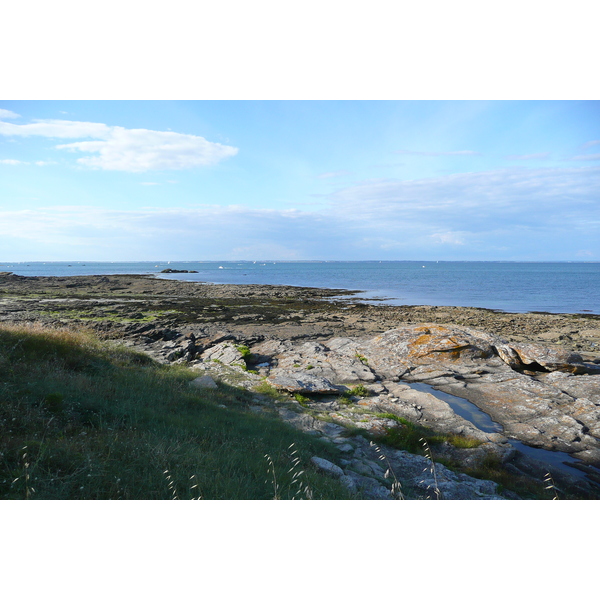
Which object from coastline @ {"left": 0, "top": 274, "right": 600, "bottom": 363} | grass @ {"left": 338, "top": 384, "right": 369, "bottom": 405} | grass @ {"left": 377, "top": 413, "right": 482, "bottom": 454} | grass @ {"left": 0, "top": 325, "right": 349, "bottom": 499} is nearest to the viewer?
grass @ {"left": 0, "top": 325, "right": 349, "bottom": 499}

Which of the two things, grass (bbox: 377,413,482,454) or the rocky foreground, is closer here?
the rocky foreground

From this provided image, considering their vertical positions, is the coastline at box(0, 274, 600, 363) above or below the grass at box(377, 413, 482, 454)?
above

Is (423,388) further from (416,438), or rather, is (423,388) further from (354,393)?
(416,438)

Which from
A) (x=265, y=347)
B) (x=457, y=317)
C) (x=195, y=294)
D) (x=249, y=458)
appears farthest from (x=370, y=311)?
(x=249, y=458)

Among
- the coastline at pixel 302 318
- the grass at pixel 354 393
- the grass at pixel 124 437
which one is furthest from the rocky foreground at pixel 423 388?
the grass at pixel 124 437

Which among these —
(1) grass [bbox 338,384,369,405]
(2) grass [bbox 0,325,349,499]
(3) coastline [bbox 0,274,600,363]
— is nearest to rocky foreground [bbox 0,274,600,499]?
(1) grass [bbox 338,384,369,405]

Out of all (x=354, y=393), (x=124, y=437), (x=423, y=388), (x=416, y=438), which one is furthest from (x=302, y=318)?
(x=124, y=437)

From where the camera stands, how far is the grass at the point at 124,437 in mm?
4023

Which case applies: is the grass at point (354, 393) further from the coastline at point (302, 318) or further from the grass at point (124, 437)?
the coastline at point (302, 318)

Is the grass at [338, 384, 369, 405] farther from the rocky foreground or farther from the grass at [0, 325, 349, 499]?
the grass at [0, 325, 349, 499]

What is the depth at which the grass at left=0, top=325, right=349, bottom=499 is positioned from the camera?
4.02 meters

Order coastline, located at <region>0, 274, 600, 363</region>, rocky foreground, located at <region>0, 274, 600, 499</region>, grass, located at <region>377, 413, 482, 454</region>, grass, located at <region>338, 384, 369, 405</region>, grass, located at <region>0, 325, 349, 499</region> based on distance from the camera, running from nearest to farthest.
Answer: grass, located at <region>0, 325, 349, 499</region>, rocky foreground, located at <region>0, 274, 600, 499</region>, grass, located at <region>377, 413, 482, 454</region>, grass, located at <region>338, 384, 369, 405</region>, coastline, located at <region>0, 274, 600, 363</region>

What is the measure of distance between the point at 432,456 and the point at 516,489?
5.01 feet

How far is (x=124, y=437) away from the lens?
5316mm
